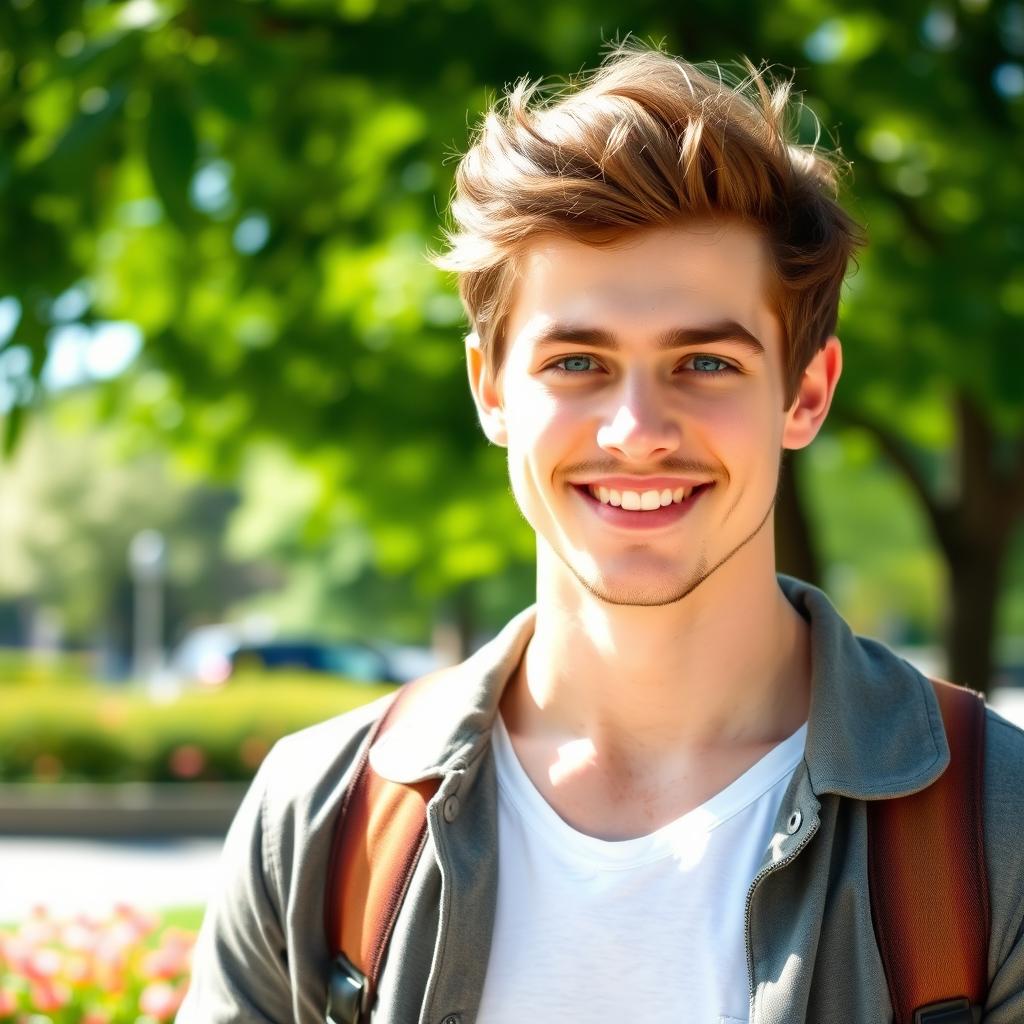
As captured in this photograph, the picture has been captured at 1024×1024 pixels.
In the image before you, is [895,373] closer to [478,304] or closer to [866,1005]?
[478,304]

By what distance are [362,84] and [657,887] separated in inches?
140

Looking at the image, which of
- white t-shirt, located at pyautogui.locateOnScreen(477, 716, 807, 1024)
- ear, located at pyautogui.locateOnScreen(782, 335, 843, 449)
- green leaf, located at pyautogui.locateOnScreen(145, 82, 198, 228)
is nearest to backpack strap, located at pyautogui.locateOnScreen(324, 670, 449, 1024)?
white t-shirt, located at pyautogui.locateOnScreen(477, 716, 807, 1024)

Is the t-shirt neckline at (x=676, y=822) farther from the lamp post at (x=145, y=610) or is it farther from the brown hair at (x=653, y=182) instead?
the lamp post at (x=145, y=610)

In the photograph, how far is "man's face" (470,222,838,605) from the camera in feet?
7.52

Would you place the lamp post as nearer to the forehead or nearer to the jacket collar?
the jacket collar

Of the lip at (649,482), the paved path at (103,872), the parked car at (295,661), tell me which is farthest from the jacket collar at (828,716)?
the parked car at (295,661)

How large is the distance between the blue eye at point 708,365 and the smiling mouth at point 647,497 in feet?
0.54

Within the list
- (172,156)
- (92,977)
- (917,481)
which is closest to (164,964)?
(92,977)

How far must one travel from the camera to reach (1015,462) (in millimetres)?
8672

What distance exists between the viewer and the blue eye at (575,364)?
235cm

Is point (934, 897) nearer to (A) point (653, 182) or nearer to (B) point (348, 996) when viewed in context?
(B) point (348, 996)

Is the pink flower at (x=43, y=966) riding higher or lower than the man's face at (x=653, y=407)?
lower

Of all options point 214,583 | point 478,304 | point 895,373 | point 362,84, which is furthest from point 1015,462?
point 214,583

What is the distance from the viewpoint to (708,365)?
2.32 metres
